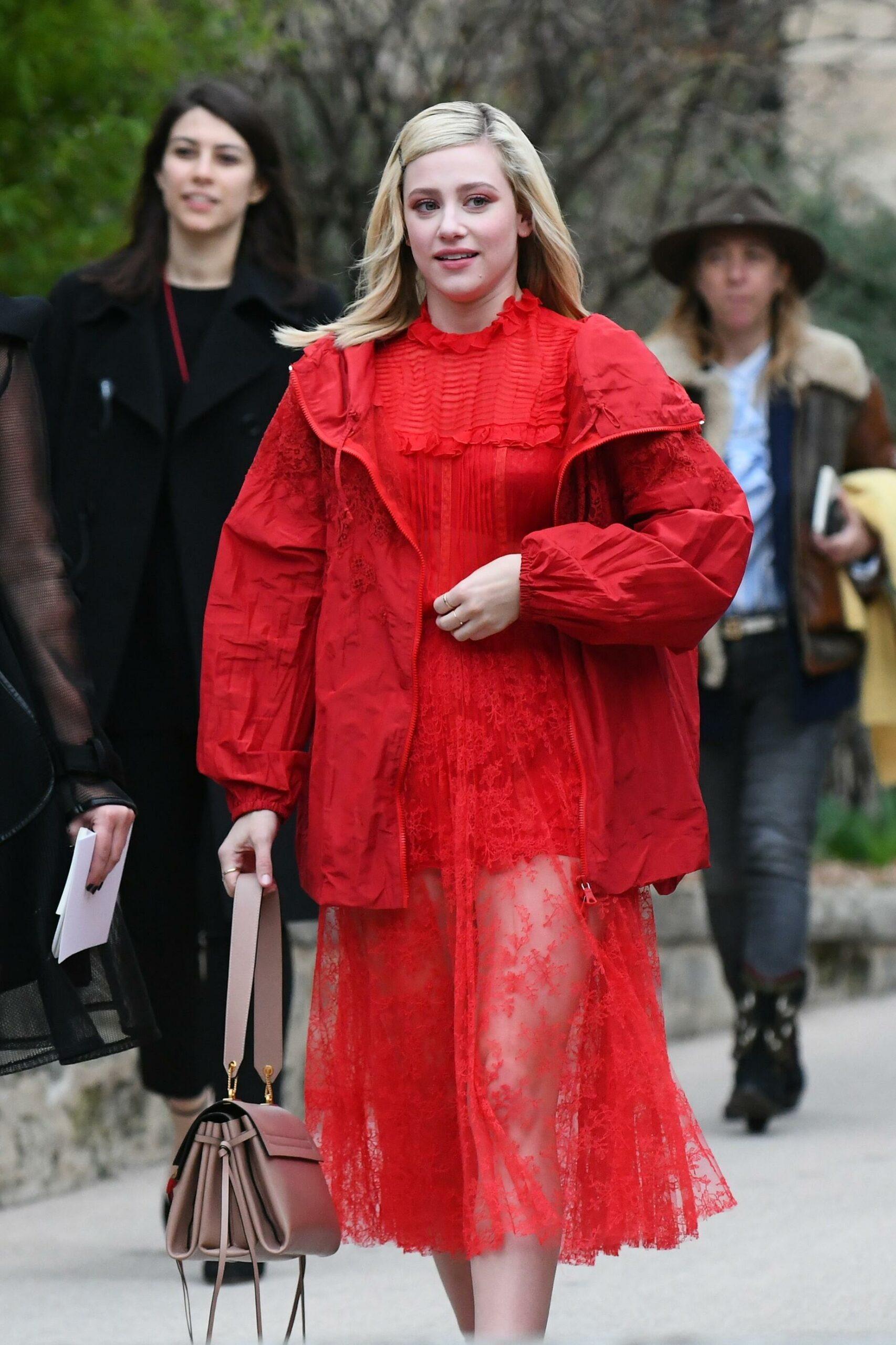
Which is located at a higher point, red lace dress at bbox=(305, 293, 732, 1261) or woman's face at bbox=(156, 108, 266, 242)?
woman's face at bbox=(156, 108, 266, 242)

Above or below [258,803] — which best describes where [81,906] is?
below

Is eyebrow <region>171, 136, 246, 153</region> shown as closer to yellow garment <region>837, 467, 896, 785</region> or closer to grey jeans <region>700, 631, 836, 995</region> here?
grey jeans <region>700, 631, 836, 995</region>

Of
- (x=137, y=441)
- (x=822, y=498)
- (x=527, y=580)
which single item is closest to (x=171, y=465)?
(x=137, y=441)

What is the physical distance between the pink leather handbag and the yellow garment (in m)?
3.28

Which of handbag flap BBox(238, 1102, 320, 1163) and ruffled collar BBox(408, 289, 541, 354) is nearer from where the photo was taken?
handbag flap BBox(238, 1102, 320, 1163)

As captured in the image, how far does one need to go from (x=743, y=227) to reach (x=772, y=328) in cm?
29

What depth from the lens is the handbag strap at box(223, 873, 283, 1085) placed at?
3391 mm

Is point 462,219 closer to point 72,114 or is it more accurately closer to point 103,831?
point 103,831

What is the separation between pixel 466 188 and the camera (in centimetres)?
348

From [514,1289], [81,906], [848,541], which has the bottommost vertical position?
[514,1289]

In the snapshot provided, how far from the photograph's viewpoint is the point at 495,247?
3.50 m

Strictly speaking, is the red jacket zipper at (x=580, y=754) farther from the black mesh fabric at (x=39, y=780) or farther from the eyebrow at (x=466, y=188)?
the black mesh fabric at (x=39, y=780)

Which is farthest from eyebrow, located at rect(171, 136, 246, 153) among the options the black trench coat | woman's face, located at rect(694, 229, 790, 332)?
woman's face, located at rect(694, 229, 790, 332)

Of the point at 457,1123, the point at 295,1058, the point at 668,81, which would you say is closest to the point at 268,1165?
the point at 457,1123
